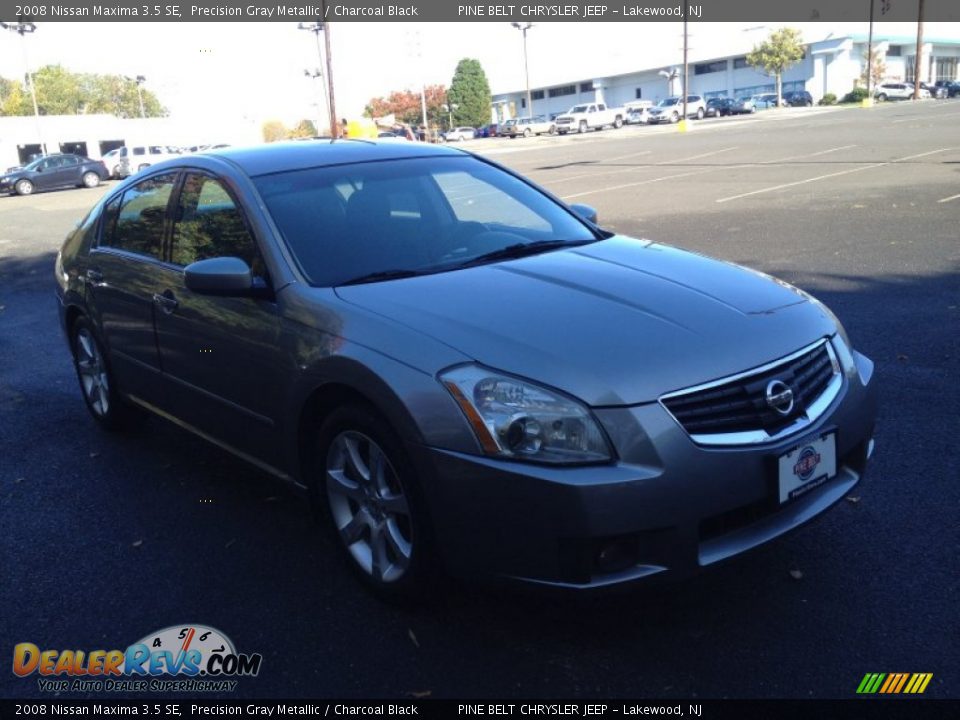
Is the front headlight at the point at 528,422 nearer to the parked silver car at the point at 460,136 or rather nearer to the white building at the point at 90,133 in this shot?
the white building at the point at 90,133

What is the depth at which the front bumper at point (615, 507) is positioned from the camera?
276cm

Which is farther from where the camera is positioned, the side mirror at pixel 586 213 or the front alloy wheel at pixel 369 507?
the side mirror at pixel 586 213

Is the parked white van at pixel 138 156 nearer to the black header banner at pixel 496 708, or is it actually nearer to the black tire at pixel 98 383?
the black tire at pixel 98 383

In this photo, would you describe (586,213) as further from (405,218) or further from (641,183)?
(641,183)

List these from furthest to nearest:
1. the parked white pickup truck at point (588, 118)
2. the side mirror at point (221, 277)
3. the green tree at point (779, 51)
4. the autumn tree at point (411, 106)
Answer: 1. the autumn tree at point (411, 106)
2. the green tree at point (779, 51)
3. the parked white pickup truck at point (588, 118)
4. the side mirror at point (221, 277)

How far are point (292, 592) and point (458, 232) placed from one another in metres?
1.72

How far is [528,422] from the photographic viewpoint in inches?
112

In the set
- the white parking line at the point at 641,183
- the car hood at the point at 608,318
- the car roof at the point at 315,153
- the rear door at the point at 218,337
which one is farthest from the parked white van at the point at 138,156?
the car hood at the point at 608,318

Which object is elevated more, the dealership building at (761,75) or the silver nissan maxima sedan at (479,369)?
the dealership building at (761,75)

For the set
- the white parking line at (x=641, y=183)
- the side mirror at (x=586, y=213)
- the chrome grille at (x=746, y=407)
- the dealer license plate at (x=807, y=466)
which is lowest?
the white parking line at (x=641, y=183)

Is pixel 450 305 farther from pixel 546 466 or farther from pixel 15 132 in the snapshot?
pixel 15 132

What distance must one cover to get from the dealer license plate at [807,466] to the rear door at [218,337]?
1.89 metres

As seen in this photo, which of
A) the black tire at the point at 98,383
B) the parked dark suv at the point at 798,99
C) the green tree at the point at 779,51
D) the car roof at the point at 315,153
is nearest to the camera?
the car roof at the point at 315,153

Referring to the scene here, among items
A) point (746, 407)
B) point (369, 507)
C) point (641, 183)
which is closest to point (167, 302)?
point (369, 507)
